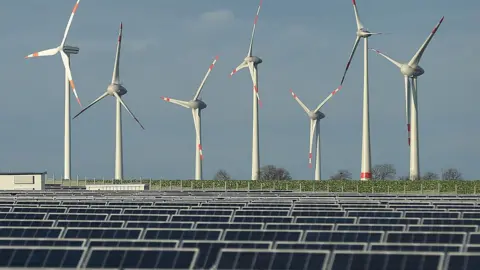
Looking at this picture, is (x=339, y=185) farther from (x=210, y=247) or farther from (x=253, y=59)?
(x=210, y=247)

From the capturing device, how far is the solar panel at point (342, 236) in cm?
4043

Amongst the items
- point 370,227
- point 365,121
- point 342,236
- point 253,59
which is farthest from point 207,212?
point 253,59

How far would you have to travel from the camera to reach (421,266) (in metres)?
28.3

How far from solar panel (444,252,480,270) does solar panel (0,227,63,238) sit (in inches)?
804

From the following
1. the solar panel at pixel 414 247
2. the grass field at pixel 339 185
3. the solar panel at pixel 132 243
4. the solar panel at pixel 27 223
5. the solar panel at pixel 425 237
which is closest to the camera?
the solar panel at pixel 414 247

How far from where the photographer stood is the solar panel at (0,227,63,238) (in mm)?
44125

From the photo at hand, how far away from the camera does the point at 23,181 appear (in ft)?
467

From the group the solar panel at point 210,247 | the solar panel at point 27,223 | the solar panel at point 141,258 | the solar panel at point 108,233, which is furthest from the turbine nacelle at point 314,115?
the solar panel at point 141,258

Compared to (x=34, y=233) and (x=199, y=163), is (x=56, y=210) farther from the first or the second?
(x=199, y=163)

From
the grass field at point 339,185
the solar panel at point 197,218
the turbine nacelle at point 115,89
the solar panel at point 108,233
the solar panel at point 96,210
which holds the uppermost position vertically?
the turbine nacelle at point 115,89

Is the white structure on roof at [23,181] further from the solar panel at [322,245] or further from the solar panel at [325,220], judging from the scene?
the solar panel at [322,245]

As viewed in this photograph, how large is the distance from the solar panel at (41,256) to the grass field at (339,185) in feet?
342

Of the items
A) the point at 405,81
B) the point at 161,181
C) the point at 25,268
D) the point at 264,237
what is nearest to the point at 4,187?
the point at 161,181

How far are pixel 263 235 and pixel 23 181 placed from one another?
4191 inches
